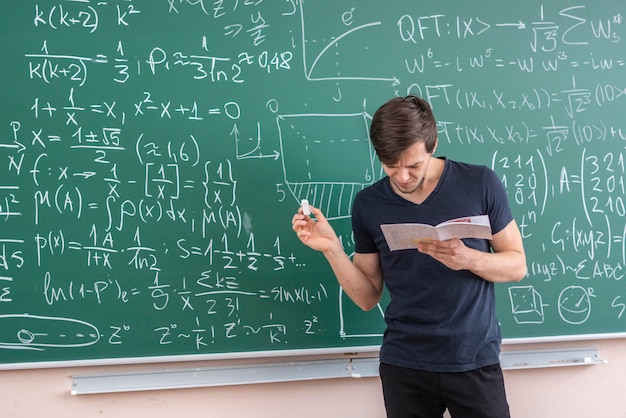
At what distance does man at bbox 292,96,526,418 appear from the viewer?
78.5 inches

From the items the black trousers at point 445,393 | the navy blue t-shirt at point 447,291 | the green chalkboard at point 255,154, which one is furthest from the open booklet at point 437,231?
the green chalkboard at point 255,154

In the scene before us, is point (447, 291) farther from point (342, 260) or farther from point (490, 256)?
point (342, 260)

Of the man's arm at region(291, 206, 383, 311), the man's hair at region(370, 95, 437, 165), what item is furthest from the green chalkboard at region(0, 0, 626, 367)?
the man's hair at region(370, 95, 437, 165)

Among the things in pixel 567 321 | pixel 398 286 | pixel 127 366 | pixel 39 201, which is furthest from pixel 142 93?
pixel 567 321

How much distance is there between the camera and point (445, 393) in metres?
2.07

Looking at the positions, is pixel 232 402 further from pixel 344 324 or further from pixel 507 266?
pixel 507 266

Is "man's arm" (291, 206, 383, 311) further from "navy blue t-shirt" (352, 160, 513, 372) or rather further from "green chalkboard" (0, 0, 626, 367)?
"green chalkboard" (0, 0, 626, 367)

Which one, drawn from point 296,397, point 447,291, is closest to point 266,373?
point 296,397

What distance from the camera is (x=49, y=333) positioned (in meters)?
2.54

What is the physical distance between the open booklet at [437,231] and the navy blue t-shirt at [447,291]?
160 millimetres

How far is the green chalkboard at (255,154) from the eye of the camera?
2527 millimetres

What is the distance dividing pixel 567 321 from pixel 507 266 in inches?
42.4

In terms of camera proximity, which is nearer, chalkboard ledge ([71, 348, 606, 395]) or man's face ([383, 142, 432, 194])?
man's face ([383, 142, 432, 194])

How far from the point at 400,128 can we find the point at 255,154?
90cm
